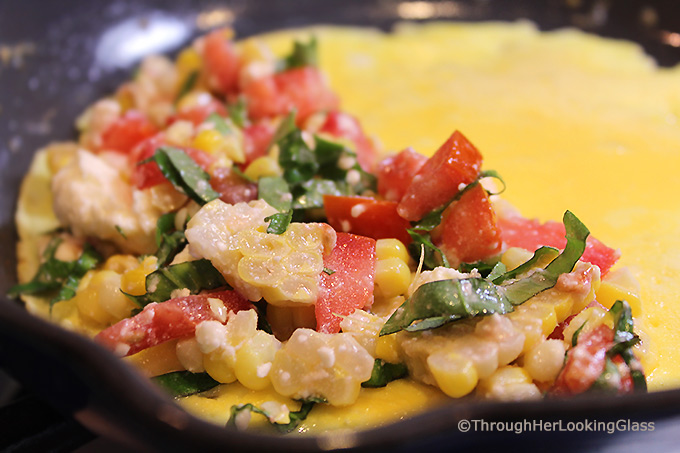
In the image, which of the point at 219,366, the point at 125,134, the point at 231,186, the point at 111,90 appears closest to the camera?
the point at 219,366

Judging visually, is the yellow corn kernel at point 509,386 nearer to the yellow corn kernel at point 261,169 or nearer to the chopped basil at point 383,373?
the chopped basil at point 383,373

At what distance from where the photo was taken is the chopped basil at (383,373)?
6.97 feet

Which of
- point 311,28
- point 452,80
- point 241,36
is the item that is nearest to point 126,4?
point 241,36

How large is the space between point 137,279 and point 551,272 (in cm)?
164

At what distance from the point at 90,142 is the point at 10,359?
2002mm

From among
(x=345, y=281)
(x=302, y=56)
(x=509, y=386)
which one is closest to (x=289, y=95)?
(x=302, y=56)

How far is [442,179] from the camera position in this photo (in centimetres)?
248

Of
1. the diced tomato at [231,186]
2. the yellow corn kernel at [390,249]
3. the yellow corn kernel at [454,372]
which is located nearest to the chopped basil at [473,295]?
the yellow corn kernel at [454,372]

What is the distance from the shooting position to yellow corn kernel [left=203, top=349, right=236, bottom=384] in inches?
82.0

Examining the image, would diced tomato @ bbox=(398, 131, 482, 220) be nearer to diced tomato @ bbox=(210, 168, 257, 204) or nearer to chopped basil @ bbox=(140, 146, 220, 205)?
diced tomato @ bbox=(210, 168, 257, 204)

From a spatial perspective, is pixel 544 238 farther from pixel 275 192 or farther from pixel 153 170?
pixel 153 170

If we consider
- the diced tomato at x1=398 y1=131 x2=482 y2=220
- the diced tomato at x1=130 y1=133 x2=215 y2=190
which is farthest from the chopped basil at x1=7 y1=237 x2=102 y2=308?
the diced tomato at x1=398 y1=131 x2=482 y2=220

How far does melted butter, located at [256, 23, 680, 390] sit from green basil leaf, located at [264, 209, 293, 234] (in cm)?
130

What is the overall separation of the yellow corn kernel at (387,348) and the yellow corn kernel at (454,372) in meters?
0.20
